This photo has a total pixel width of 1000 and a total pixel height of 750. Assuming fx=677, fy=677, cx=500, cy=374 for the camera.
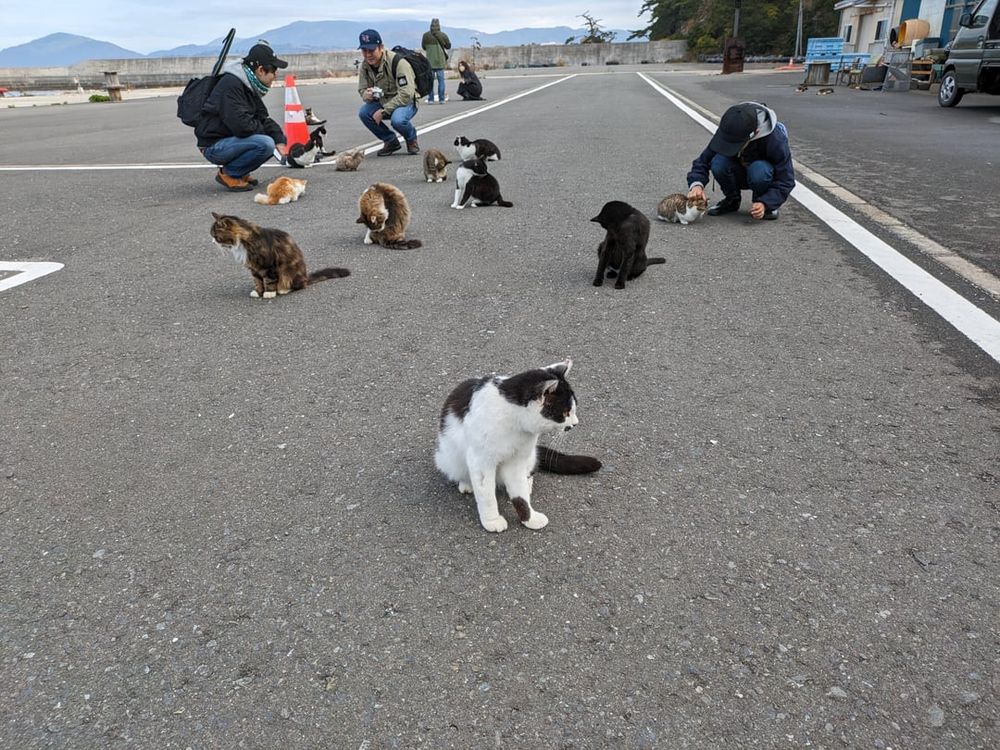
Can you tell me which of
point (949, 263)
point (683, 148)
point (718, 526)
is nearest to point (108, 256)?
point (718, 526)

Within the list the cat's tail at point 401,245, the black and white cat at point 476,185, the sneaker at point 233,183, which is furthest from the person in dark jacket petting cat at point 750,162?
the sneaker at point 233,183

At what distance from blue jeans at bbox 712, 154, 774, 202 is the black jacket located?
19.2ft

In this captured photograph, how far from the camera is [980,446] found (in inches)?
120

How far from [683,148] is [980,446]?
376 inches

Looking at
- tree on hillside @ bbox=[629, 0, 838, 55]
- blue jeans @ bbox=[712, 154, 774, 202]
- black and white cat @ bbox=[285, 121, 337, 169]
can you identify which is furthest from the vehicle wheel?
tree on hillside @ bbox=[629, 0, 838, 55]

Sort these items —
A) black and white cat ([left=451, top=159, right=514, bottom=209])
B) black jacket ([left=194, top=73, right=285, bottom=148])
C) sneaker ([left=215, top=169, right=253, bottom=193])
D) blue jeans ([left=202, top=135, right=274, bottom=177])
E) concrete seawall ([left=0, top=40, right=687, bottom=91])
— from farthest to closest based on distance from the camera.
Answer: concrete seawall ([left=0, top=40, right=687, bottom=91]), sneaker ([left=215, top=169, right=253, bottom=193]), blue jeans ([left=202, top=135, right=274, bottom=177]), black jacket ([left=194, top=73, right=285, bottom=148]), black and white cat ([left=451, top=159, right=514, bottom=209])

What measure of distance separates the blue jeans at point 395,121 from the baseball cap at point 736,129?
6352 mm

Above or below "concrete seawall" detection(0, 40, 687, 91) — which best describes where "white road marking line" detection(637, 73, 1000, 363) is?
below

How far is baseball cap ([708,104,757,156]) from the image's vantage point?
6.67m

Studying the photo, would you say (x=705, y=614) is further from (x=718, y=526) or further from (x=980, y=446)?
(x=980, y=446)

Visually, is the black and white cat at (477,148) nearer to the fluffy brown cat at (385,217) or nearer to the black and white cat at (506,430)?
the fluffy brown cat at (385,217)

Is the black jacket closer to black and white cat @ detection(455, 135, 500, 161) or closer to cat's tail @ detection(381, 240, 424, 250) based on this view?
black and white cat @ detection(455, 135, 500, 161)

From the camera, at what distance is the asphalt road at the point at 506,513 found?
192 centimetres

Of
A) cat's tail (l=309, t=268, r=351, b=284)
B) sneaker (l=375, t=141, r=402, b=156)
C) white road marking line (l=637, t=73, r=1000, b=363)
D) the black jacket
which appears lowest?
white road marking line (l=637, t=73, r=1000, b=363)
